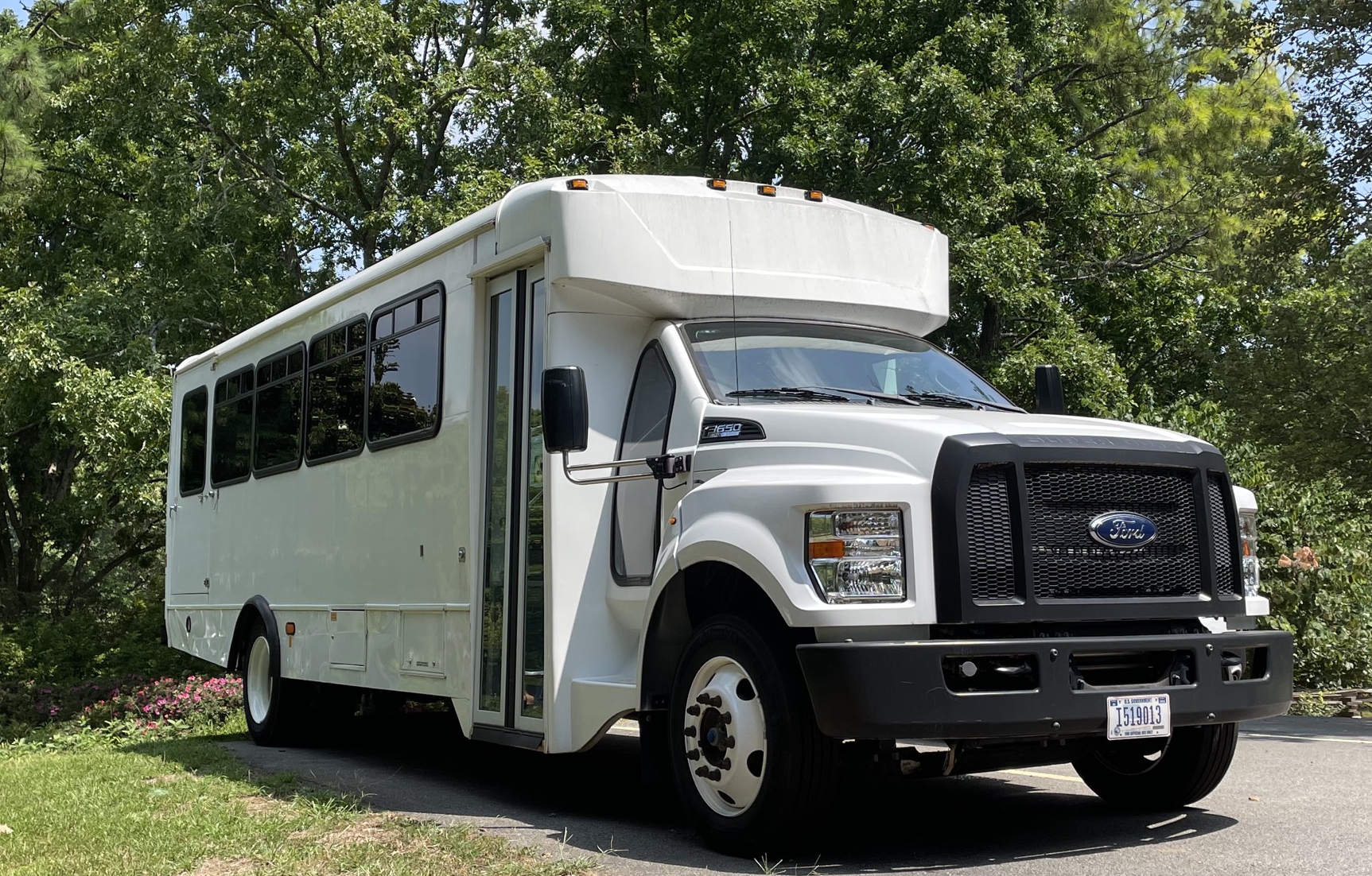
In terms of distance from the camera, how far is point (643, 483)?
7371mm

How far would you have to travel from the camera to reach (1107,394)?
60.2ft

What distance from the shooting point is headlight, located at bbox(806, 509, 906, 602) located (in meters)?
5.79

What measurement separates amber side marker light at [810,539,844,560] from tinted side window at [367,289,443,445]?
12.3 feet

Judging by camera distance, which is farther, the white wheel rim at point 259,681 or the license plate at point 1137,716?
the white wheel rim at point 259,681

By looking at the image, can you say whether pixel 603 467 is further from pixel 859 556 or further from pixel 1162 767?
pixel 1162 767

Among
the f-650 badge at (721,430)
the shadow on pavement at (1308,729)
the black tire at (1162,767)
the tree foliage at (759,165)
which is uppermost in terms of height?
the tree foliage at (759,165)

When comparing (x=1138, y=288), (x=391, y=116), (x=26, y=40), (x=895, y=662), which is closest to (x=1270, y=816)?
(x=895, y=662)

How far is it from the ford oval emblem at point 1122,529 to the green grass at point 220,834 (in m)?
2.56

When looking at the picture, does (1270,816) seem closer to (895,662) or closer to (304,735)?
(895,662)

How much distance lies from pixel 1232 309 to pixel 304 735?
1782 cm

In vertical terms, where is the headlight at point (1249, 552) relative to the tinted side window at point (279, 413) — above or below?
below

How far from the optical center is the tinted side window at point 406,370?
9047mm

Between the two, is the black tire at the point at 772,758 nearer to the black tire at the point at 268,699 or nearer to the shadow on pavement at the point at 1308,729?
the shadow on pavement at the point at 1308,729

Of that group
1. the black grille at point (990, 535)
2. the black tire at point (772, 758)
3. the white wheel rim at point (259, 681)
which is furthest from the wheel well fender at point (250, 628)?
the black grille at point (990, 535)
